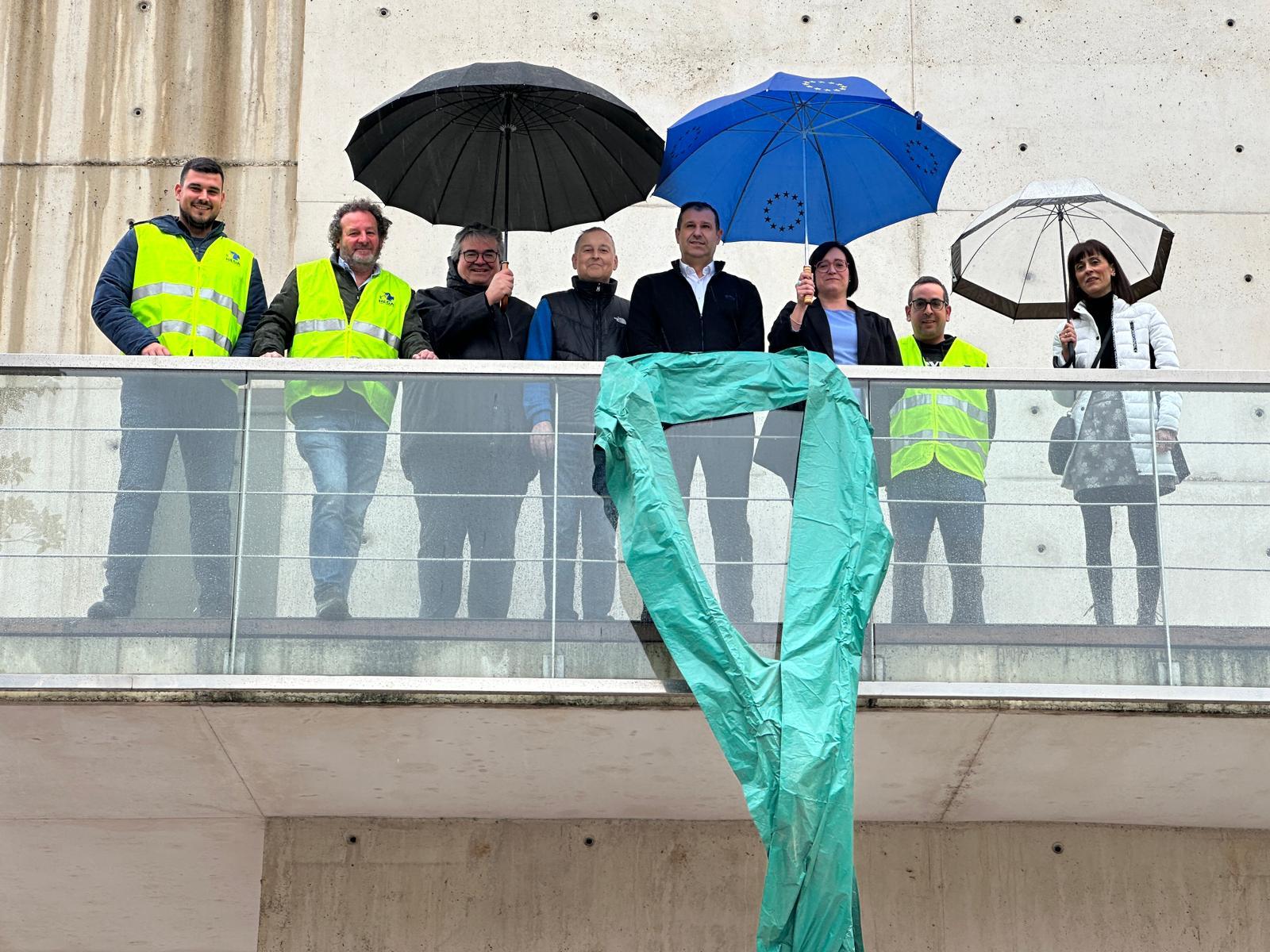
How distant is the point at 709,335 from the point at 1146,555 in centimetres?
201

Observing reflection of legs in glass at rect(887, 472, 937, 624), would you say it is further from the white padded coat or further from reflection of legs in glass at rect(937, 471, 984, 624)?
the white padded coat

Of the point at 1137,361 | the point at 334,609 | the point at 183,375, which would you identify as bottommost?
the point at 334,609

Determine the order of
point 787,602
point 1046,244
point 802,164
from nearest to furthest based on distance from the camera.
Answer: point 787,602 < point 802,164 < point 1046,244

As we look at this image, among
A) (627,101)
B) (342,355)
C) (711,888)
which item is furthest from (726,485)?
(627,101)

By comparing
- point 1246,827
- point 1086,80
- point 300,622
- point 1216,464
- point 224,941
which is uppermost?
point 1086,80

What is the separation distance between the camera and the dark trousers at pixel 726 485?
6789mm

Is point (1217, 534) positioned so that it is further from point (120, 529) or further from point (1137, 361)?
point (120, 529)

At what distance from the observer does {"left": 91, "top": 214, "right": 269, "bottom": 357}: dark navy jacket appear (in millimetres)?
7352

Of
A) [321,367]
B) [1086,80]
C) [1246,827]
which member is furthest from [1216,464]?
[1086,80]

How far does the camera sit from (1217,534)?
273 inches

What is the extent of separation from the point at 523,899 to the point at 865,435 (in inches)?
115

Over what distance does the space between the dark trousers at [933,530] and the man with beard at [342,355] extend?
2021 mm

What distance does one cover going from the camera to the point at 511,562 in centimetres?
684

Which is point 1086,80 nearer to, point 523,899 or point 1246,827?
point 1246,827
